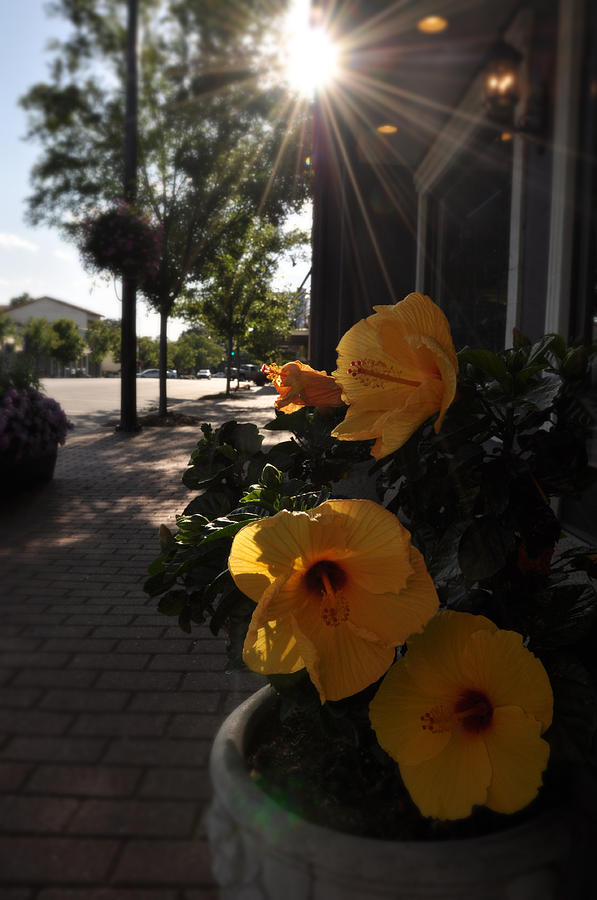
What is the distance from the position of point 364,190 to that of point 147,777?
4.94 metres

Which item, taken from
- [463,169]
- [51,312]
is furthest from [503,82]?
[51,312]

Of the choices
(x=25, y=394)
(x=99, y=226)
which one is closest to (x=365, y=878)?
(x=25, y=394)

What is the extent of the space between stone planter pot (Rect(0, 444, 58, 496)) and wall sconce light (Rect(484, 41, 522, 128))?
16.6ft

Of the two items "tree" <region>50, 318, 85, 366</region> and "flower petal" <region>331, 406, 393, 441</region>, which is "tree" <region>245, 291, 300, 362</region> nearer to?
"flower petal" <region>331, 406, 393, 441</region>

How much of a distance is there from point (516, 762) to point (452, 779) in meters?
0.09

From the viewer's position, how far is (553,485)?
37.1 inches

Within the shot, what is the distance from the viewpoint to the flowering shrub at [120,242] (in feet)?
35.3

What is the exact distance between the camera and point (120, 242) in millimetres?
10695

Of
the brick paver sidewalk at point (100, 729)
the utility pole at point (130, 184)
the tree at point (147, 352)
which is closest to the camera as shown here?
the brick paver sidewalk at point (100, 729)

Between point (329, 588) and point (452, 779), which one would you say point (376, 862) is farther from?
point (329, 588)

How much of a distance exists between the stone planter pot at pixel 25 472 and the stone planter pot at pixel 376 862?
19.2 ft

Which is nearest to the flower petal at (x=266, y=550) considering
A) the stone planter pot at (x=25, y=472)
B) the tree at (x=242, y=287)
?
the stone planter pot at (x=25, y=472)

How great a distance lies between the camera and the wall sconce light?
320 cm

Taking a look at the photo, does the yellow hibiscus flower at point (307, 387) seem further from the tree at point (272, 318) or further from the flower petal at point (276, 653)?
the tree at point (272, 318)
